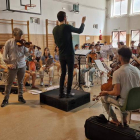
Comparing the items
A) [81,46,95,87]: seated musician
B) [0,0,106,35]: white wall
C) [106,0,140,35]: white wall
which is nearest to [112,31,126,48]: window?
[106,0,140,35]: white wall

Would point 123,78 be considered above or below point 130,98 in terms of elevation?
above

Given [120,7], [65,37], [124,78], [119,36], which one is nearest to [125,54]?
[124,78]

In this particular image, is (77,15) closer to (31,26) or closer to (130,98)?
(31,26)

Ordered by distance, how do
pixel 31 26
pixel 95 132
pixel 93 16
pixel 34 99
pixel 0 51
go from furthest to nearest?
pixel 93 16
pixel 31 26
pixel 0 51
pixel 34 99
pixel 95 132

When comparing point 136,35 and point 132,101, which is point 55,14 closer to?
point 136,35

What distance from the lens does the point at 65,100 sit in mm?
3227

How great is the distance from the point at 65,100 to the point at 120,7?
446 inches

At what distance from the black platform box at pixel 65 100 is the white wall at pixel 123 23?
32.9 ft

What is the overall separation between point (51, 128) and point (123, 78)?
133 centimetres

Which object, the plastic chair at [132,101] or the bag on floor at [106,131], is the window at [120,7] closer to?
the plastic chair at [132,101]

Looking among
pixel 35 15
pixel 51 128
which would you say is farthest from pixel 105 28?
pixel 51 128

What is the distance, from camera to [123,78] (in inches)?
77.7

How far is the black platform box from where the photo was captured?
3215mm

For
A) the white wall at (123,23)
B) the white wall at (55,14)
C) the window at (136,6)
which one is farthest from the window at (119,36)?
the window at (136,6)
